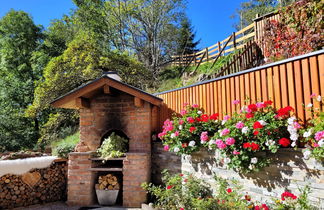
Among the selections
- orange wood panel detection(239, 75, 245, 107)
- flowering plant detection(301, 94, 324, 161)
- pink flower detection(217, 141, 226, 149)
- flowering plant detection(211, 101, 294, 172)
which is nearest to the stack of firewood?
flowering plant detection(211, 101, 294, 172)

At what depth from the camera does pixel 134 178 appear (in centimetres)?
452

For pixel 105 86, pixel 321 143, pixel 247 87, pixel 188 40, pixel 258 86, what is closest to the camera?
pixel 321 143

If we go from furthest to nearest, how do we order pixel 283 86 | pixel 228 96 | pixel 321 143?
pixel 228 96 → pixel 283 86 → pixel 321 143

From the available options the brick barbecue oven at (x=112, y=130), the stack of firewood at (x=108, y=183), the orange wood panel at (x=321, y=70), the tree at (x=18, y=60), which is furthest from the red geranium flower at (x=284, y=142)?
the tree at (x=18, y=60)

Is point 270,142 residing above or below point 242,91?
below

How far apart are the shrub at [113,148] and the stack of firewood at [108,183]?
50cm

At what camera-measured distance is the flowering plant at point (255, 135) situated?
2.76m

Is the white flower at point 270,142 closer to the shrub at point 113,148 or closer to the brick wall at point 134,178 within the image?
the brick wall at point 134,178

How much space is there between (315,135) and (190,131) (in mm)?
2018

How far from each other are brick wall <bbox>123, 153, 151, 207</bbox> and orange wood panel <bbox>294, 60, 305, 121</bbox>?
3.00 meters

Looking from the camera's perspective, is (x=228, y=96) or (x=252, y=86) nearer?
(x=252, y=86)

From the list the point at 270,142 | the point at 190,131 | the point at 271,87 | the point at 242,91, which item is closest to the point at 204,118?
the point at 190,131

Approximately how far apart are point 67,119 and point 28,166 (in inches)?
243

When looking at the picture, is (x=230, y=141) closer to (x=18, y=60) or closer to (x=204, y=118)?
(x=204, y=118)
